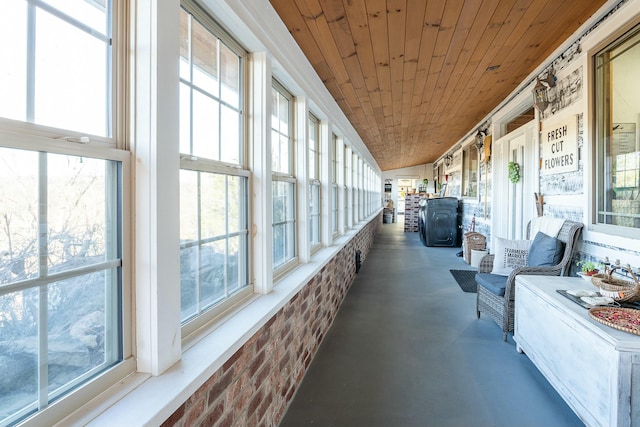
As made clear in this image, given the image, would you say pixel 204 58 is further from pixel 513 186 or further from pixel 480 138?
pixel 480 138

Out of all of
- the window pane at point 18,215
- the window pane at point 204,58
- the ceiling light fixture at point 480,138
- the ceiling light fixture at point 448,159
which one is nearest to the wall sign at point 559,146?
the ceiling light fixture at point 480,138

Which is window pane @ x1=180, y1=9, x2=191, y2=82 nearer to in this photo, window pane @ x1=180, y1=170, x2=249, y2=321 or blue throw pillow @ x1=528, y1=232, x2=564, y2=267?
window pane @ x1=180, y1=170, x2=249, y2=321

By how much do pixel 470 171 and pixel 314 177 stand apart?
569 centimetres

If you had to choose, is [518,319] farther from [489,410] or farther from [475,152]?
[475,152]

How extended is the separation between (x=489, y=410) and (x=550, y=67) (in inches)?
136

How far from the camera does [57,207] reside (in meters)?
0.87

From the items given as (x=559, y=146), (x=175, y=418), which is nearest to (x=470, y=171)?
(x=559, y=146)

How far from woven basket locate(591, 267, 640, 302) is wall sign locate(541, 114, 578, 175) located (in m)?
1.34

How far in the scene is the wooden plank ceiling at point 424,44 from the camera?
2.20 m

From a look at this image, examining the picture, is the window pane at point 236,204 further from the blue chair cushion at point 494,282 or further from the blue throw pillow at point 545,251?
the blue throw pillow at point 545,251

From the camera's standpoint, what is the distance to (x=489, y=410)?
217 cm

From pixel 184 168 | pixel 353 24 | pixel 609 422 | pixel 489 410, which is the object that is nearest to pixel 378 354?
pixel 489 410

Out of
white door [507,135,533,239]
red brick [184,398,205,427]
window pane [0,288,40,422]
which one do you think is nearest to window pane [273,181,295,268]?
red brick [184,398,205,427]

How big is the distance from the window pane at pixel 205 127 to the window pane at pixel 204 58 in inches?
2.4
